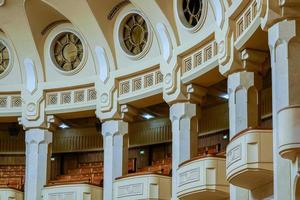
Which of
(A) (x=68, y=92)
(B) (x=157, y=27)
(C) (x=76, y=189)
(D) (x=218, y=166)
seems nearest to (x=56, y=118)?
(A) (x=68, y=92)

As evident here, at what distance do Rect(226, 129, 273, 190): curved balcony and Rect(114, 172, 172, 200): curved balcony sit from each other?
5503 millimetres

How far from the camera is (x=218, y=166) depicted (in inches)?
810

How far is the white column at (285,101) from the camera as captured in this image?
1485cm

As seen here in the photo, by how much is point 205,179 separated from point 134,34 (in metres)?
6.90

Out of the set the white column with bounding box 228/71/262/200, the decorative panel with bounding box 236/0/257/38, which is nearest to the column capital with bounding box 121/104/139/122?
the white column with bounding box 228/71/262/200

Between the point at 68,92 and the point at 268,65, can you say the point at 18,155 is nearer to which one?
the point at 68,92

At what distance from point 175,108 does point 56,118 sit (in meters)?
5.30

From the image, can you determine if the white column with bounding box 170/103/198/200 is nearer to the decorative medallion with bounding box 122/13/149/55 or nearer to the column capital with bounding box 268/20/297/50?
the decorative medallion with bounding box 122/13/149/55

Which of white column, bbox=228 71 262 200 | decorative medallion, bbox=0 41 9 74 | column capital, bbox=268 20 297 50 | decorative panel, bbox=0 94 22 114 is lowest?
white column, bbox=228 71 262 200

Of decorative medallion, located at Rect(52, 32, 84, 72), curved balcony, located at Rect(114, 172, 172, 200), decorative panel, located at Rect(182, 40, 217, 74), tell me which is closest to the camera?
decorative panel, located at Rect(182, 40, 217, 74)

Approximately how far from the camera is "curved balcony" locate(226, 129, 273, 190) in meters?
17.4

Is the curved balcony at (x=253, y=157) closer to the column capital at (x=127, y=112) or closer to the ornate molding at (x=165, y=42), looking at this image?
the ornate molding at (x=165, y=42)

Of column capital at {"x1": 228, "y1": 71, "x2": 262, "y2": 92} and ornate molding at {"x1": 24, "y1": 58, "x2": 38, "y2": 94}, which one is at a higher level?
ornate molding at {"x1": 24, "y1": 58, "x2": 38, "y2": 94}

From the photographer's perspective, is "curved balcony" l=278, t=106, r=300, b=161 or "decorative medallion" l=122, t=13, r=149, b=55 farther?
"decorative medallion" l=122, t=13, r=149, b=55
